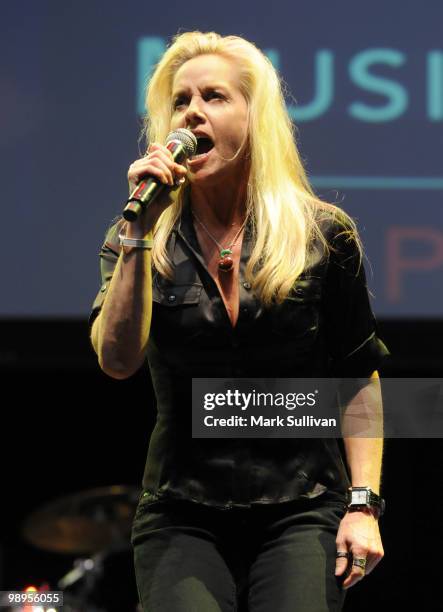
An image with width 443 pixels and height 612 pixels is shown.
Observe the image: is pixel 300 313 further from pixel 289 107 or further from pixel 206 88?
pixel 289 107

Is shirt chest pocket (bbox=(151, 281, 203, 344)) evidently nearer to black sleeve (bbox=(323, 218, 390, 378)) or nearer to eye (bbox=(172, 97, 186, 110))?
black sleeve (bbox=(323, 218, 390, 378))

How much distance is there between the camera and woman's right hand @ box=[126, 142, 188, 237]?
A: 189 centimetres

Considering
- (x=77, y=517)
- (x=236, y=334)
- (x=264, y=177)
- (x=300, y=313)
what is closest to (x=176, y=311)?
(x=236, y=334)

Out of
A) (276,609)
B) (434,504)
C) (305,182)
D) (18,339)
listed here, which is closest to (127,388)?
(18,339)

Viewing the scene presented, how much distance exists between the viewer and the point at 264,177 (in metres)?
2.20

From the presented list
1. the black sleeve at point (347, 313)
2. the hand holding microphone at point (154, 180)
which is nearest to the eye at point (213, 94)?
the hand holding microphone at point (154, 180)

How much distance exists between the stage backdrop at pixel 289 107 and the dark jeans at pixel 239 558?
222 cm

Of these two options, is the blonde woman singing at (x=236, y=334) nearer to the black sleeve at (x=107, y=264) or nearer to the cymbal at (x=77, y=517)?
the black sleeve at (x=107, y=264)

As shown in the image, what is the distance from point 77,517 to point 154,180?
2.87 meters

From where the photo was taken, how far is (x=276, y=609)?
1846mm

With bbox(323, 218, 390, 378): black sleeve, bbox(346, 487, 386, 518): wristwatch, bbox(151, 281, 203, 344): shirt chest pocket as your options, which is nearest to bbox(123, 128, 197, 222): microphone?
bbox(151, 281, 203, 344): shirt chest pocket

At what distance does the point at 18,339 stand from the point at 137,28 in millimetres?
1323

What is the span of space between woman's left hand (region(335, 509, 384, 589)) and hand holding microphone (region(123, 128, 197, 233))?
2.26 ft

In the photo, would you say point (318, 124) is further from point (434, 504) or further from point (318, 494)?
point (318, 494)
